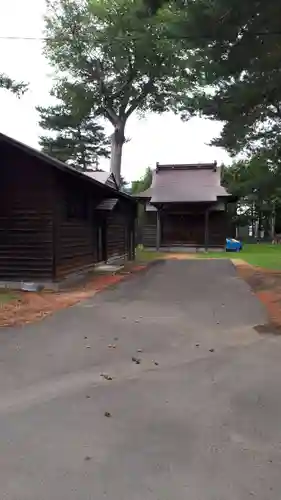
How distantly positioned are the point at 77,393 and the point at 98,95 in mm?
28881

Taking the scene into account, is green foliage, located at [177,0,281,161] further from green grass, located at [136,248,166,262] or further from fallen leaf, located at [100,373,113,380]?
green grass, located at [136,248,166,262]

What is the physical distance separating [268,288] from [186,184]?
2199 centimetres

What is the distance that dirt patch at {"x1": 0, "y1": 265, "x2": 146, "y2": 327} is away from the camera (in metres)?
8.25

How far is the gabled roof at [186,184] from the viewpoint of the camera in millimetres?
31297

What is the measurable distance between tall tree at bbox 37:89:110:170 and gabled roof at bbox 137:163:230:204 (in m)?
12.4

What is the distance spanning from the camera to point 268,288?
12.5 metres

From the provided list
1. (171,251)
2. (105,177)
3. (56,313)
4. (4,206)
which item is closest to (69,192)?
(4,206)

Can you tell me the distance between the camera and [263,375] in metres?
4.95

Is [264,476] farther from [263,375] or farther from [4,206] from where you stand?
[4,206]

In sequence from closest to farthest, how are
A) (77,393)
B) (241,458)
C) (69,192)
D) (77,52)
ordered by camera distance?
1. (241,458)
2. (77,393)
3. (69,192)
4. (77,52)

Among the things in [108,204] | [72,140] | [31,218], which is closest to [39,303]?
[31,218]

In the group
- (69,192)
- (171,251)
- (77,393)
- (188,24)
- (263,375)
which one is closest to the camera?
(77,393)

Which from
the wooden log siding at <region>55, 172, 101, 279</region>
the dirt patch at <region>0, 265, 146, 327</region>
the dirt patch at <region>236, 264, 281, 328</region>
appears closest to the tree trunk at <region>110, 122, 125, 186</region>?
the wooden log siding at <region>55, 172, 101, 279</region>

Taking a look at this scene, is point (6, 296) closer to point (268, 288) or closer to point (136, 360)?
point (136, 360)
